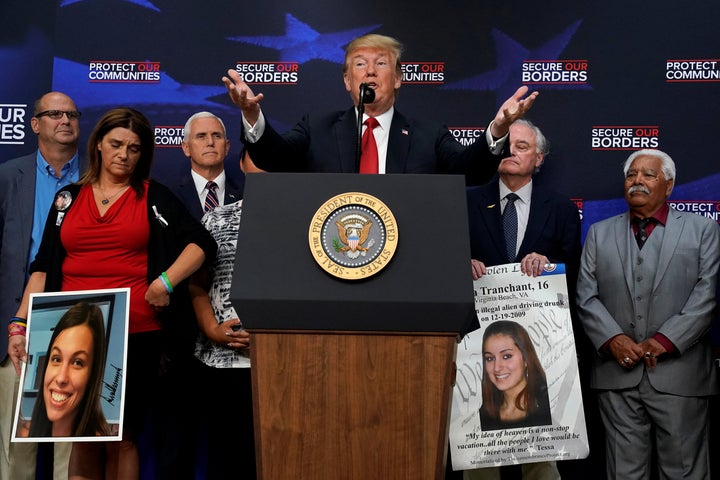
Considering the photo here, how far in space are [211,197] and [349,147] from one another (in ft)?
5.45

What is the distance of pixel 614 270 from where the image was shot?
14.8 feet

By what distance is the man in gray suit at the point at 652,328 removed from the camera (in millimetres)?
4289

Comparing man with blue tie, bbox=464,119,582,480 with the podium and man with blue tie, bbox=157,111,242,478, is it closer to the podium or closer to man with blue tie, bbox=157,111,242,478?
man with blue tie, bbox=157,111,242,478

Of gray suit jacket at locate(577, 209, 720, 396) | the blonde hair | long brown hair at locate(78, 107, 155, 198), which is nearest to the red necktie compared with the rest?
the blonde hair

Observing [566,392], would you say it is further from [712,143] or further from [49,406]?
[49,406]

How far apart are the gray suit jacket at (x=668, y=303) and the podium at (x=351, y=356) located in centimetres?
235

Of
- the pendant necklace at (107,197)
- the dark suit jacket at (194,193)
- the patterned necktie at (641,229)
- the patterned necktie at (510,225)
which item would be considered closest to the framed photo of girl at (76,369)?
the pendant necklace at (107,197)

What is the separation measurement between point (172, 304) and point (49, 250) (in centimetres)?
54

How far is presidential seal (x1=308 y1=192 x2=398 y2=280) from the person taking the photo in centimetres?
224

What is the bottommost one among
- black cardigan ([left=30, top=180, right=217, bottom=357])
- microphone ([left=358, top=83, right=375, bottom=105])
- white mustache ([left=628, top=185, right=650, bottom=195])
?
black cardigan ([left=30, top=180, right=217, bottom=357])

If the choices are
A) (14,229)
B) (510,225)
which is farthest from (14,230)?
(510,225)

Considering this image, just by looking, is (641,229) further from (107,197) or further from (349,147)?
(107,197)

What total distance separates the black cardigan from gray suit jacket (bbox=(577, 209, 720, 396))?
6.51ft

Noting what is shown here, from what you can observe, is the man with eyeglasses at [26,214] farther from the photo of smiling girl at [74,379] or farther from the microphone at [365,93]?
the microphone at [365,93]
